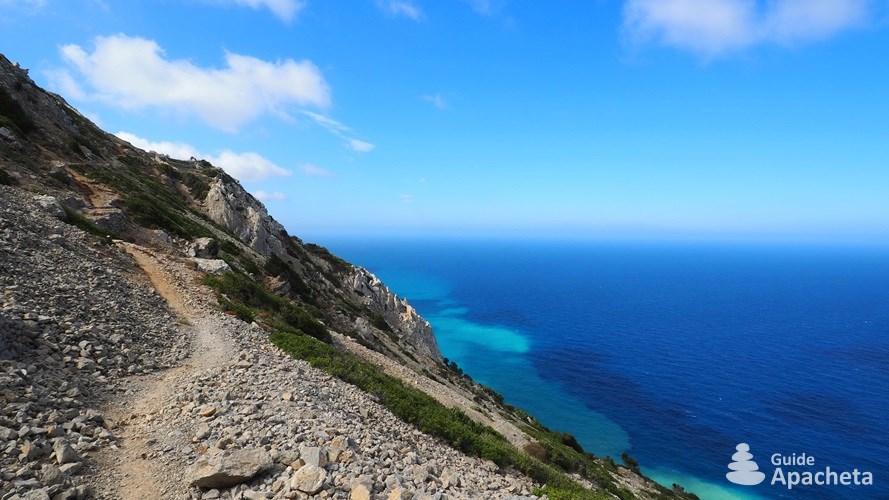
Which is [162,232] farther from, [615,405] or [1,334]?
[615,405]

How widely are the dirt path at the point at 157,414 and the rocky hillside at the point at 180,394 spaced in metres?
0.04

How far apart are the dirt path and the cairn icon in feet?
193

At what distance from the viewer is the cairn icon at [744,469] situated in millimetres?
47938

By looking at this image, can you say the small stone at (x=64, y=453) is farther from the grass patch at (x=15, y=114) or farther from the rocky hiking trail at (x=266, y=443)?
the grass patch at (x=15, y=114)

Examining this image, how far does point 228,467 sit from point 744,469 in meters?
63.0

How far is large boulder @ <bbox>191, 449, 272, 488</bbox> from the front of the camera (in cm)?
792

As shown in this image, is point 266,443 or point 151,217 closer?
point 266,443

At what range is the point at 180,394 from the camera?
1139 cm

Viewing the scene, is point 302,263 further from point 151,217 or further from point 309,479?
point 309,479

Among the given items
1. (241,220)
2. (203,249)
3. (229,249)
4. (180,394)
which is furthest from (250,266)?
(180,394)

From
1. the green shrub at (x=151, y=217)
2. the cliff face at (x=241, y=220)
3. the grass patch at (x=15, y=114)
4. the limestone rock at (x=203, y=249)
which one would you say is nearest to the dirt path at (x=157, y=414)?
the limestone rock at (x=203, y=249)

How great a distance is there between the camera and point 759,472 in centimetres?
5031

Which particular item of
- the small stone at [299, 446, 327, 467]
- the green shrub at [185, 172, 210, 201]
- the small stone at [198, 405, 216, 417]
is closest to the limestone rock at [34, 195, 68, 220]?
the small stone at [198, 405, 216, 417]
